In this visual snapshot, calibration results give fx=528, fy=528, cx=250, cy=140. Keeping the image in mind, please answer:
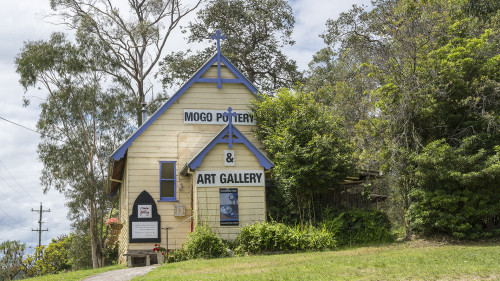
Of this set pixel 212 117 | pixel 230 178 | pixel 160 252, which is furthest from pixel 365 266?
pixel 212 117

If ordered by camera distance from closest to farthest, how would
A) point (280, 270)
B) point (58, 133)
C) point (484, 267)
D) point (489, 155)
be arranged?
point (484, 267) → point (280, 270) → point (489, 155) → point (58, 133)

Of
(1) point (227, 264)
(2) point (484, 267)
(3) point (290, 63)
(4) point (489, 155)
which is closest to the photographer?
(2) point (484, 267)

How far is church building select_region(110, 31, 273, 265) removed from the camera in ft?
64.0

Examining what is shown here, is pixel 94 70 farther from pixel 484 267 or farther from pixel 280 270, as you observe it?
pixel 484 267

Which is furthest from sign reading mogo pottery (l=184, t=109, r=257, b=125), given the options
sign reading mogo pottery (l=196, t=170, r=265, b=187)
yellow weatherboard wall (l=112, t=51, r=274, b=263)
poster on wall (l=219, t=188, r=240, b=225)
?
poster on wall (l=219, t=188, r=240, b=225)

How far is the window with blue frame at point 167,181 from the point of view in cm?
2130

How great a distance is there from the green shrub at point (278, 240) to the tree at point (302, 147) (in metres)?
1.78

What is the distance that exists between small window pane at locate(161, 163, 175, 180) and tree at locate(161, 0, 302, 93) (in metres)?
16.4

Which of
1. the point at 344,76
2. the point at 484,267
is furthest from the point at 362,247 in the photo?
the point at 344,76

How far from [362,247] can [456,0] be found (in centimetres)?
1061

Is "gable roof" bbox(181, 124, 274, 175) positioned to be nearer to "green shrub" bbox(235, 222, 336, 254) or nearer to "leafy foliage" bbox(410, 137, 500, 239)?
"green shrub" bbox(235, 222, 336, 254)

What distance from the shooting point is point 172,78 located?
3788cm

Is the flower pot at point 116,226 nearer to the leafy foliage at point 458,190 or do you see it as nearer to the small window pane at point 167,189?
Answer: the small window pane at point 167,189

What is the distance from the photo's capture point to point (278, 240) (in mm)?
17812
